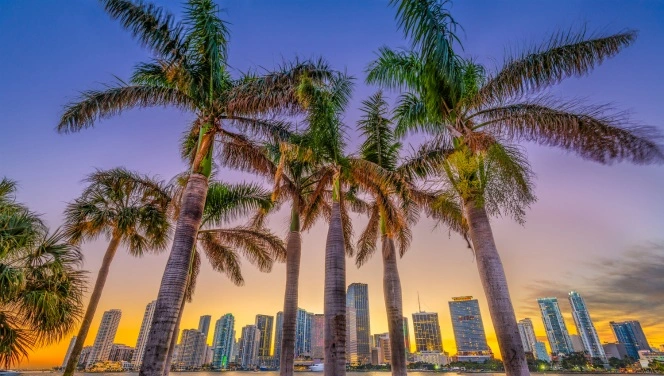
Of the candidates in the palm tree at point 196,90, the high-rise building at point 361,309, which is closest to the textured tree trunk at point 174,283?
the palm tree at point 196,90

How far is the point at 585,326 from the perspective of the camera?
472ft

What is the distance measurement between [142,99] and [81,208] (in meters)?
6.30

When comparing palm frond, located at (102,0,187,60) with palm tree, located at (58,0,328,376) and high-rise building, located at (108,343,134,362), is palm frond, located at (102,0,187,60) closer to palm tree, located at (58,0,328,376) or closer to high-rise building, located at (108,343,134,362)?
palm tree, located at (58,0,328,376)

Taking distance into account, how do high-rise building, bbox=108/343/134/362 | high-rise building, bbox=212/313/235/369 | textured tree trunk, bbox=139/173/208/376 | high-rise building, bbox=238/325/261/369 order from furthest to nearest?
1. high-rise building, bbox=212/313/235/369
2. high-rise building, bbox=238/325/261/369
3. high-rise building, bbox=108/343/134/362
4. textured tree trunk, bbox=139/173/208/376

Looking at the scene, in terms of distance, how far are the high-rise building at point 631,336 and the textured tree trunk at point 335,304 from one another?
17588 centimetres

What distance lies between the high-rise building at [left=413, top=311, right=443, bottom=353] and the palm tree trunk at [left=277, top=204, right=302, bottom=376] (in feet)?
557

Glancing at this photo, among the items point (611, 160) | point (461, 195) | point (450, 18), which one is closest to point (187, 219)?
point (461, 195)

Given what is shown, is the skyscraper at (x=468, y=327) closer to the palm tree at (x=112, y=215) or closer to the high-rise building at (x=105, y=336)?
the high-rise building at (x=105, y=336)

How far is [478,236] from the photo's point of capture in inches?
300

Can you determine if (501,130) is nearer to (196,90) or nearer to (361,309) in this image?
(196,90)

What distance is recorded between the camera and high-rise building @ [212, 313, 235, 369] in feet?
436

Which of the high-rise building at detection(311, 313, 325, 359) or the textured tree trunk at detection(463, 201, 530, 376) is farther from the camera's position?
the high-rise building at detection(311, 313, 325, 359)

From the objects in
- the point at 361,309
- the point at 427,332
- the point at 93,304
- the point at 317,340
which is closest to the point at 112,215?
the point at 93,304

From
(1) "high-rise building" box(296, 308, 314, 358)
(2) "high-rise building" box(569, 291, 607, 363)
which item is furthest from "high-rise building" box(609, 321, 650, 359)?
(1) "high-rise building" box(296, 308, 314, 358)
